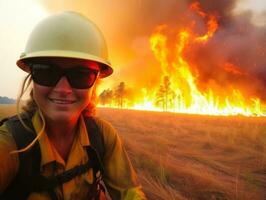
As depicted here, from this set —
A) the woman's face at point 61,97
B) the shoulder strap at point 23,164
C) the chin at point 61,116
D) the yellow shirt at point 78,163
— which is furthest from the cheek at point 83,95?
the shoulder strap at point 23,164

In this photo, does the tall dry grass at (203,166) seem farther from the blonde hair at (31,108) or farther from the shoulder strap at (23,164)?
the shoulder strap at (23,164)

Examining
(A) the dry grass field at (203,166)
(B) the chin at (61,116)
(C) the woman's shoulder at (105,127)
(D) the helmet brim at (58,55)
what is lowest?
(A) the dry grass field at (203,166)

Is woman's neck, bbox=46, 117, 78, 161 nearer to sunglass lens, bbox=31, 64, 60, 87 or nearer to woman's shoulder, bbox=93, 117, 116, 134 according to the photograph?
woman's shoulder, bbox=93, 117, 116, 134

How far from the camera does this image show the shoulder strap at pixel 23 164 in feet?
6.91

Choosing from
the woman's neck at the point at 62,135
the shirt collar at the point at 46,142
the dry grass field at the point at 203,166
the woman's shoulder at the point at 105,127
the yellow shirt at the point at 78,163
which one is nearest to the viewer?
the yellow shirt at the point at 78,163

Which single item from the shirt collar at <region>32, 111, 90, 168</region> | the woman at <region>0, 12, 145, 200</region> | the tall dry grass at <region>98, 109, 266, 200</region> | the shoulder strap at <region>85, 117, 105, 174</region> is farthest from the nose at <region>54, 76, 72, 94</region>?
the tall dry grass at <region>98, 109, 266, 200</region>

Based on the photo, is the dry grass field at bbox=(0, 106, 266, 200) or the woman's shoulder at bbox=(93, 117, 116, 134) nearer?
the woman's shoulder at bbox=(93, 117, 116, 134)

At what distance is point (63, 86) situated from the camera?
221 cm

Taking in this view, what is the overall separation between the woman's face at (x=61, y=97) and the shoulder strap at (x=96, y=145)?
9.1 inches

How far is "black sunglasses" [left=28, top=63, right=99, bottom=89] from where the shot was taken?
7.19ft

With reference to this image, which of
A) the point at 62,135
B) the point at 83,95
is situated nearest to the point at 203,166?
the point at 62,135

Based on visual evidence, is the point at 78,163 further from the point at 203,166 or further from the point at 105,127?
the point at 203,166

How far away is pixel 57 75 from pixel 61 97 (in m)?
0.13

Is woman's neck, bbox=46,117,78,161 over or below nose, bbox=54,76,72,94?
below
